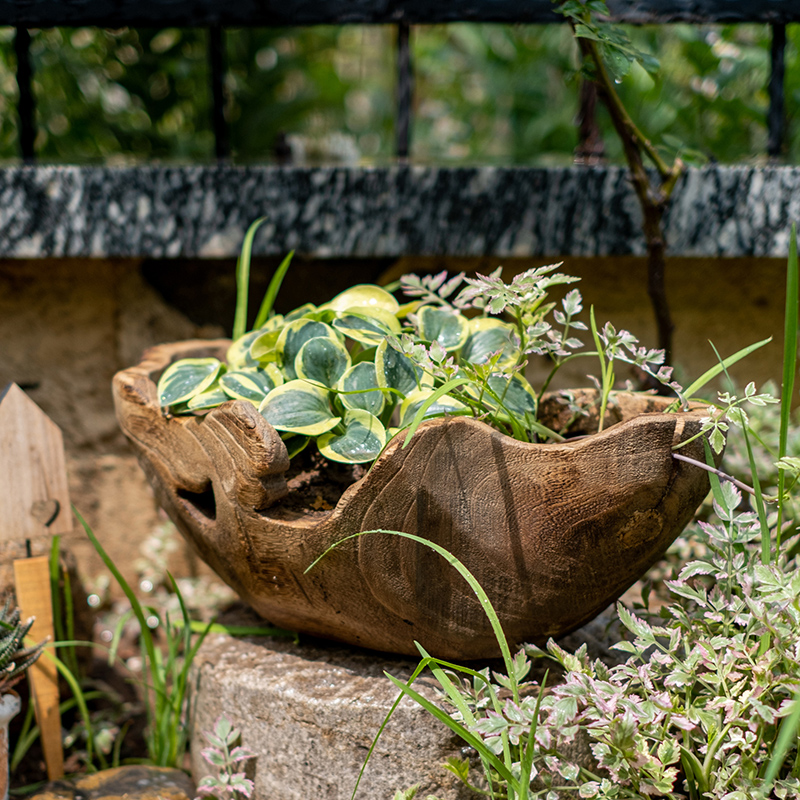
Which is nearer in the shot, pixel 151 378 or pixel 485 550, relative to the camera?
pixel 485 550

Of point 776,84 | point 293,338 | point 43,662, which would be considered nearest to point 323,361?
point 293,338

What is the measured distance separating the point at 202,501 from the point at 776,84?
4.15 ft

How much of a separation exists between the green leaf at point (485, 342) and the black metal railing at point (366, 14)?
60 cm

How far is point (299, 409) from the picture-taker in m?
0.82

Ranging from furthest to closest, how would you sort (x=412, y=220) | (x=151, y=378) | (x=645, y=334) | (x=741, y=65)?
(x=741, y=65) → (x=645, y=334) → (x=412, y=220) → (x=151, y=378)

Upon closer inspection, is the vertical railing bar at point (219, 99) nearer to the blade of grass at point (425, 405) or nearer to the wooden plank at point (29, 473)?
the wooden plank at point (29, 473)

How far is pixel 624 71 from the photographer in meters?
0.83

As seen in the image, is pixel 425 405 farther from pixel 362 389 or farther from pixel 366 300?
pixel 366 300

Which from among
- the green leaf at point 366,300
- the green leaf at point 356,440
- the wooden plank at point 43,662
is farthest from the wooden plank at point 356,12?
the wooden plank at point 43,662

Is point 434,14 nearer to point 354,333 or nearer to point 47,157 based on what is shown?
point 354,333

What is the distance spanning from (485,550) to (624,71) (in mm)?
616

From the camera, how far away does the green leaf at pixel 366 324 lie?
0.90 m

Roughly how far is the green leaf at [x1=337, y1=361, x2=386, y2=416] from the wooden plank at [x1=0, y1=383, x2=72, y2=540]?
0.51 m

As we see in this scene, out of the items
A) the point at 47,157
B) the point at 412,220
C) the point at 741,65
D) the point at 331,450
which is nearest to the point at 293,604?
the point at 331,450
